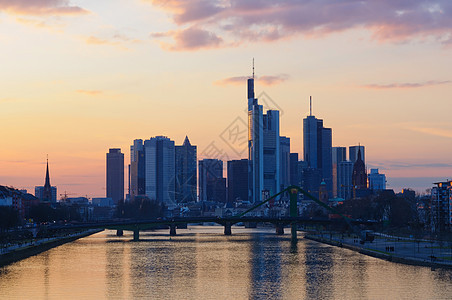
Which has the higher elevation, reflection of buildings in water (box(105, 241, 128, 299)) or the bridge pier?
the bridge pier

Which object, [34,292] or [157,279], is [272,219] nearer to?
[157,279]

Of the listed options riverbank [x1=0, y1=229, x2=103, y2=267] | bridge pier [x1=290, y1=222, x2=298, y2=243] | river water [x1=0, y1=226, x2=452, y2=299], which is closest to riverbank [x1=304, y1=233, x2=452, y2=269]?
river water [x1=0, y1=226, x2=452, y2=299]

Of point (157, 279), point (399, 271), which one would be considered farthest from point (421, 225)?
point (157, 279)

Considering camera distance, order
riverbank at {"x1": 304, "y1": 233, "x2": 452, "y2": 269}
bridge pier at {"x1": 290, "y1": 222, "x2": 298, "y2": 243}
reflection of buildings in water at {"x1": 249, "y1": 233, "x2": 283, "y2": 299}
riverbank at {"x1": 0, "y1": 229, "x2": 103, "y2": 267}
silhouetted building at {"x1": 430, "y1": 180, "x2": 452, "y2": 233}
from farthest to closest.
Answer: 1. silhouetted building at {"x1": 430, "y1": 180, "x2": 452, "y2": 233}
2. bridge pier at {"x1": 290, "y1": 222, "x2": 298, "y2": 243}
3. riverbank at {"x1": 0, "y1": 229, "x2": 103, "y2": 267}
4. riverbank at {"x1": 304, "y1": 233, "x2": 452, "y2": 269}
5. reflection of buildings in water at {"x1": 249, "y1": 233, "x2": 283, "y2": 299}

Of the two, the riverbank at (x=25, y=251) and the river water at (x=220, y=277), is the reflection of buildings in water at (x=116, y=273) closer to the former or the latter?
the river water at (x=220, y=277)

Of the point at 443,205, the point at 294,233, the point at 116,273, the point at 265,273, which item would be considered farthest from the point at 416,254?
the point at 443,205

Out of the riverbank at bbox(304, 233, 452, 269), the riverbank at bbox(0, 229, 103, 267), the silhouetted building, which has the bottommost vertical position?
the riverbank at bbox(0, 229, 103, 267)

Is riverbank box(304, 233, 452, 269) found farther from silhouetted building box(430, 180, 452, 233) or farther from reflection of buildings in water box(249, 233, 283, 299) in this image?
silhouetted building box(430, 180, 452, 233)

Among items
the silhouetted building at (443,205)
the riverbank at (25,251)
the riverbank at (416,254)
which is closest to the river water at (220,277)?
the riverbank at (416,254)

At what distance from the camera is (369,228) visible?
163 metres

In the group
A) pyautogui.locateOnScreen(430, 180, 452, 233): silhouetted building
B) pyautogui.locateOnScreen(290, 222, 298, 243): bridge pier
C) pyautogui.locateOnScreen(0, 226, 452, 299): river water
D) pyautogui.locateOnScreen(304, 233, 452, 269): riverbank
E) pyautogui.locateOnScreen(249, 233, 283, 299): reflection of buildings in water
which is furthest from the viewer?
pyautogui.locateOnScreen(430, 180, 452, 233): silhouetted building

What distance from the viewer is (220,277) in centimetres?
7475

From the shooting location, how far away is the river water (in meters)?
61.6

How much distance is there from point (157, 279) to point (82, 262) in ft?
76.5
